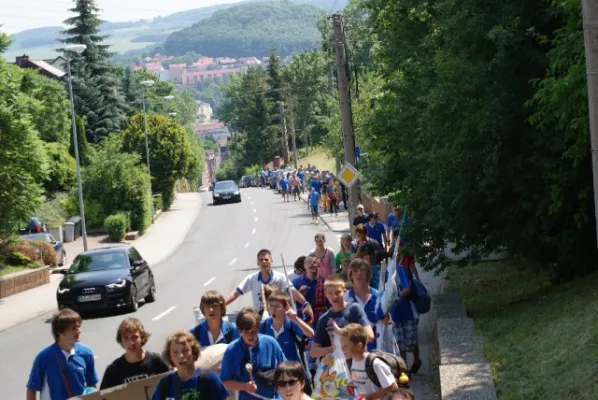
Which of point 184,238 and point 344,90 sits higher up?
point 344,90

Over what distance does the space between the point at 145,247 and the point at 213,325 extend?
37.4 metres

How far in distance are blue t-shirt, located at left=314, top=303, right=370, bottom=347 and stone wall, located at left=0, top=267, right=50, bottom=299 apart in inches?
931

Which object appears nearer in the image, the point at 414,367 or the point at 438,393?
the point at 438,393

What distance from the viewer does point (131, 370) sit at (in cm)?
815

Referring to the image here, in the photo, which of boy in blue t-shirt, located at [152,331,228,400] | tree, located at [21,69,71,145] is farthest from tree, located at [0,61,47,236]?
tree, located at [21,69,71,145]

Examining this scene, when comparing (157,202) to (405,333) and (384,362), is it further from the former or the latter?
(384,362)

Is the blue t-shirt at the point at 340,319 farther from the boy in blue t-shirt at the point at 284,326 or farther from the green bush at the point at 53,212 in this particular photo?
the green bush at the point at 53,212

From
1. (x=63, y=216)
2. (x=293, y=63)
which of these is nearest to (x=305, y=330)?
(x=63, y=216)

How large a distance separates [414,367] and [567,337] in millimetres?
2536

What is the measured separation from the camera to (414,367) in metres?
13.7

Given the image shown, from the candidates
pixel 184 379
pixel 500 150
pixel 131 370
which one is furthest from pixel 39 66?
pixel 184 379

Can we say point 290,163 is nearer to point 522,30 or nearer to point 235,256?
point 235,256

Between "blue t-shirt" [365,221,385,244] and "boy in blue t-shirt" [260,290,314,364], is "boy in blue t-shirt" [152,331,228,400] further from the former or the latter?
"blue t-shirt" [365,221,385,244]

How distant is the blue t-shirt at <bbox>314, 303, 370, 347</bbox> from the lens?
30.5ft
